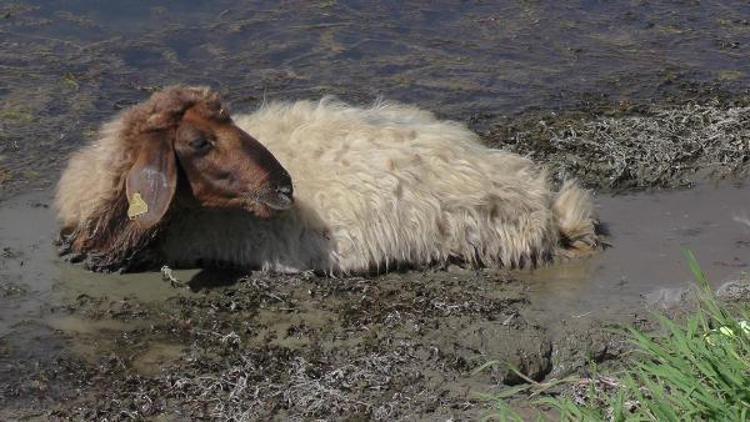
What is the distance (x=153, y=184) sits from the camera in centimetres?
640

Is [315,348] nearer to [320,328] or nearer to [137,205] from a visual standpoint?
[320,328]

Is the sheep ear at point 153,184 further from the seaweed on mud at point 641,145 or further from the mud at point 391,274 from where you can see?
the seaweed on mud at point 641,145

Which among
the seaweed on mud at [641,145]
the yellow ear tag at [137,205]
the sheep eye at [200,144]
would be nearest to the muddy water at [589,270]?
the seaweed on mud at [641,145]

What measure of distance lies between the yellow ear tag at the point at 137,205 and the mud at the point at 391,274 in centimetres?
49

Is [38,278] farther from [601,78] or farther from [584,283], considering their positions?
[601,78]

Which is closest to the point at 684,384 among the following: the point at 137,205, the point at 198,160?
the point at 198,160

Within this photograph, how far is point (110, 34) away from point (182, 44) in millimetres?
722

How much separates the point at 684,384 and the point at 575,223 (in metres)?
2.76

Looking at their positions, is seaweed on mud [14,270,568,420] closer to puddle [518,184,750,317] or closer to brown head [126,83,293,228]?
puddle [518,184,750,317]

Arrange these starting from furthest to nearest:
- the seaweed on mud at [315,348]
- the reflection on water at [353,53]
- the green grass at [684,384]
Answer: the reflection on water at [353,53] < the seaweed on mud at [315,348] < the green grass at [684,384]

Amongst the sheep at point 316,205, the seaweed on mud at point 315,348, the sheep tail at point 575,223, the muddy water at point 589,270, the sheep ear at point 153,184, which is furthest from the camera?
the sheep tail at point 575,223

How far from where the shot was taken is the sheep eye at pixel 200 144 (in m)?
6.44

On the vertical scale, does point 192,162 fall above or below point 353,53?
above

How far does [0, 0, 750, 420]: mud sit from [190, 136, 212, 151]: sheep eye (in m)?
0.79
